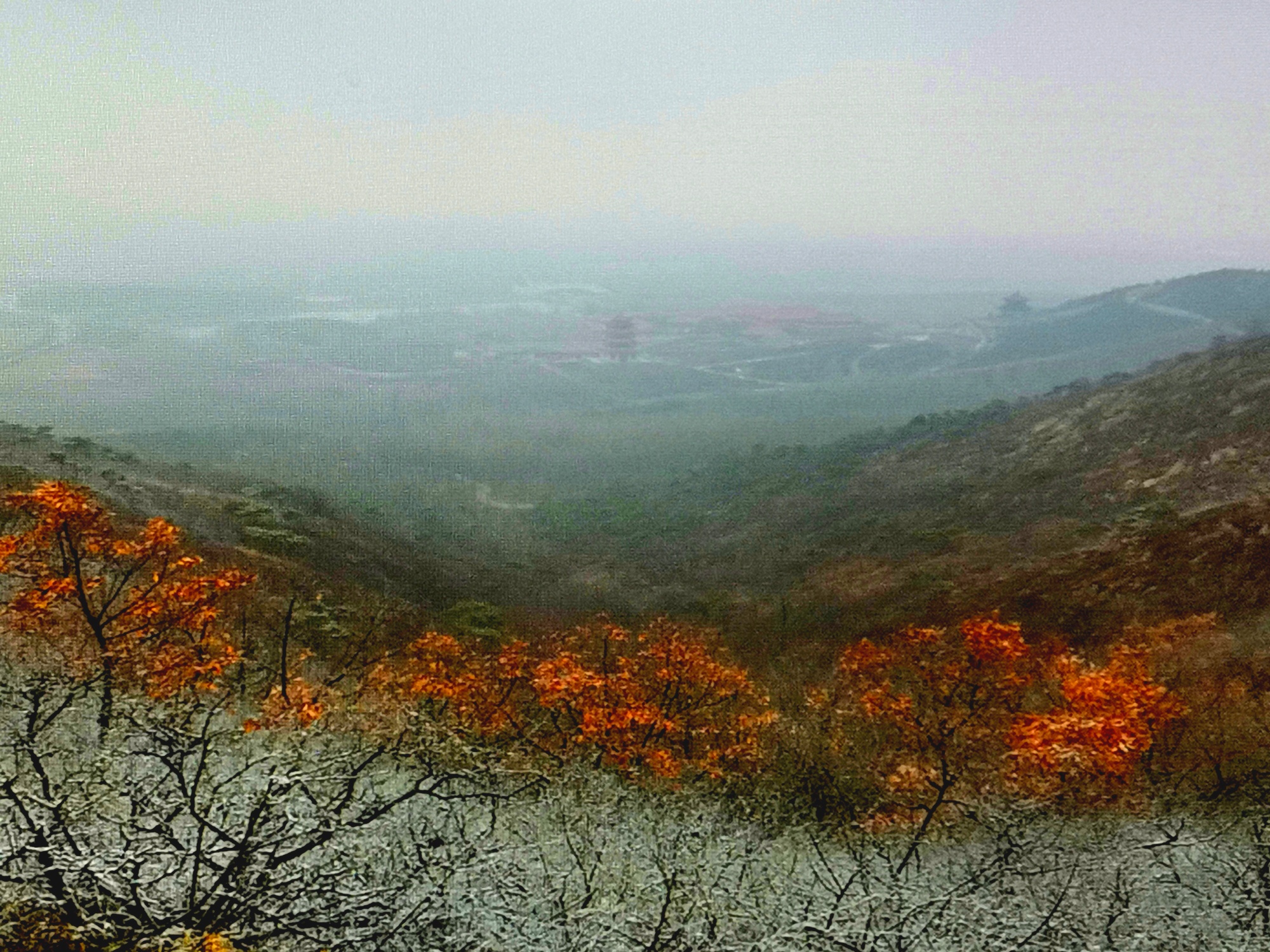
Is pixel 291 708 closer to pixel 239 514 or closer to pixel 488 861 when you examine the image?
pixel 488 861

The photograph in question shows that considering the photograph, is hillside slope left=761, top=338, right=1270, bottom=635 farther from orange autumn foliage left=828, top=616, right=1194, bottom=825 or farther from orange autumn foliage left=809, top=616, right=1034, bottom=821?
orange autumn foliage left=809, top=616, right=1034, bottom=821

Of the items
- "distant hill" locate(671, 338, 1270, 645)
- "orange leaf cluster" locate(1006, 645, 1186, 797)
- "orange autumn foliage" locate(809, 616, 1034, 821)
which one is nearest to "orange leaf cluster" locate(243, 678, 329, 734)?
"orange autumn foliage" locate(809, 616, 1034, 821)

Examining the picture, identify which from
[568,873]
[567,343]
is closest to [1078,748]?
[568,873]

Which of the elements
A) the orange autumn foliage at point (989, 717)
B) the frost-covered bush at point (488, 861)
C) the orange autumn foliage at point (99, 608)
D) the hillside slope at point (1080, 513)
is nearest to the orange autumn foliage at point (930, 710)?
the orange autumn foliage at point (989, 717)

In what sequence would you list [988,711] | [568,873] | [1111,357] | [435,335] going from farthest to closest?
[435,335] → [1111,357] → [988,711] → [568,873]

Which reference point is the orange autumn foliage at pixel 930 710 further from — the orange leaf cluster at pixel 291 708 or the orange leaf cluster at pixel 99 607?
the orange leaf cluster at pixel 99 607

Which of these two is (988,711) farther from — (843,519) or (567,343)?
(567,343)
